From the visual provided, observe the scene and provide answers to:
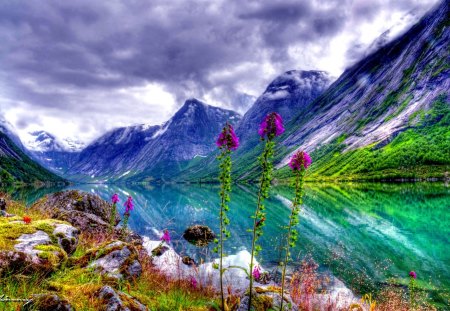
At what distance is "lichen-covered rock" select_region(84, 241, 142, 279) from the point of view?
1019 cm

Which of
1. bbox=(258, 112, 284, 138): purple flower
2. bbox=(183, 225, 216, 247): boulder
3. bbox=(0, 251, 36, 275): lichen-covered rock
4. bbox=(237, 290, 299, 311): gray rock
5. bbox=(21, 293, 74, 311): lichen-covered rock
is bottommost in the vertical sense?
bbox=(237, 290, 299, 311): gray rock

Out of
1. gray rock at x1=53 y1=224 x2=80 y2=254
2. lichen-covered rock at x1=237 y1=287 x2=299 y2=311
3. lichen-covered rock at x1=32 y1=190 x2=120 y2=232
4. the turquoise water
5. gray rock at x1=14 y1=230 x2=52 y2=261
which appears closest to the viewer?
gray rock at x1=14 y1=230 x2=52 y2=261

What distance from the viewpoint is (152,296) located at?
10.0 meters

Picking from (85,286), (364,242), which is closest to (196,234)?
(364,242)

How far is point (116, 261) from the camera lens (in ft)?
35.7

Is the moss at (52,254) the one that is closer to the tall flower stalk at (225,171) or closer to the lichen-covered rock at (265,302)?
the tall flower stalk at (225,171)

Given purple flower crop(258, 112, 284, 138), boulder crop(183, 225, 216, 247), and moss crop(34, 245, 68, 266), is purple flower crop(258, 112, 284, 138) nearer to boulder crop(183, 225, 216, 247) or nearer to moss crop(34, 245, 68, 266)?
moss crop(34, 245, 68, 266)

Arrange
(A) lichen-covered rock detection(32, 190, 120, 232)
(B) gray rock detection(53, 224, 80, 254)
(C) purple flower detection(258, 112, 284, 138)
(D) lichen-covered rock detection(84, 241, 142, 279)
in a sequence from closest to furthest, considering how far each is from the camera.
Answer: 1. (C) purple flower detection(258, 112, 284, 138)
2. (D) lichen-covered rock detection(84, 241, 142, 279)
3. (B) gray rock detection(53, 224, 80, 254)
4. (A) lichen-covered rock detection(32, 190, 120, 232)

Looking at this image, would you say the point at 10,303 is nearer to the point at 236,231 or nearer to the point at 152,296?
the point at 152,296

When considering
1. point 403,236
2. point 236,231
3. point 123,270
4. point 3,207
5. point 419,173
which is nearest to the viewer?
point 123,270

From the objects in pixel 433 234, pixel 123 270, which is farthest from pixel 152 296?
pixel 433 234

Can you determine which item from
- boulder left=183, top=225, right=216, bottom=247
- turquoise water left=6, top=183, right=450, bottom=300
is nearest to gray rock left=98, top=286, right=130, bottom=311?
turquoise water left=6, top=183, right=450, bottom=300

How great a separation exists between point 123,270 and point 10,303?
4.55 metres

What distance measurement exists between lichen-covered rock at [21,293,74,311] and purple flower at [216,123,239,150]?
5.10 metres
